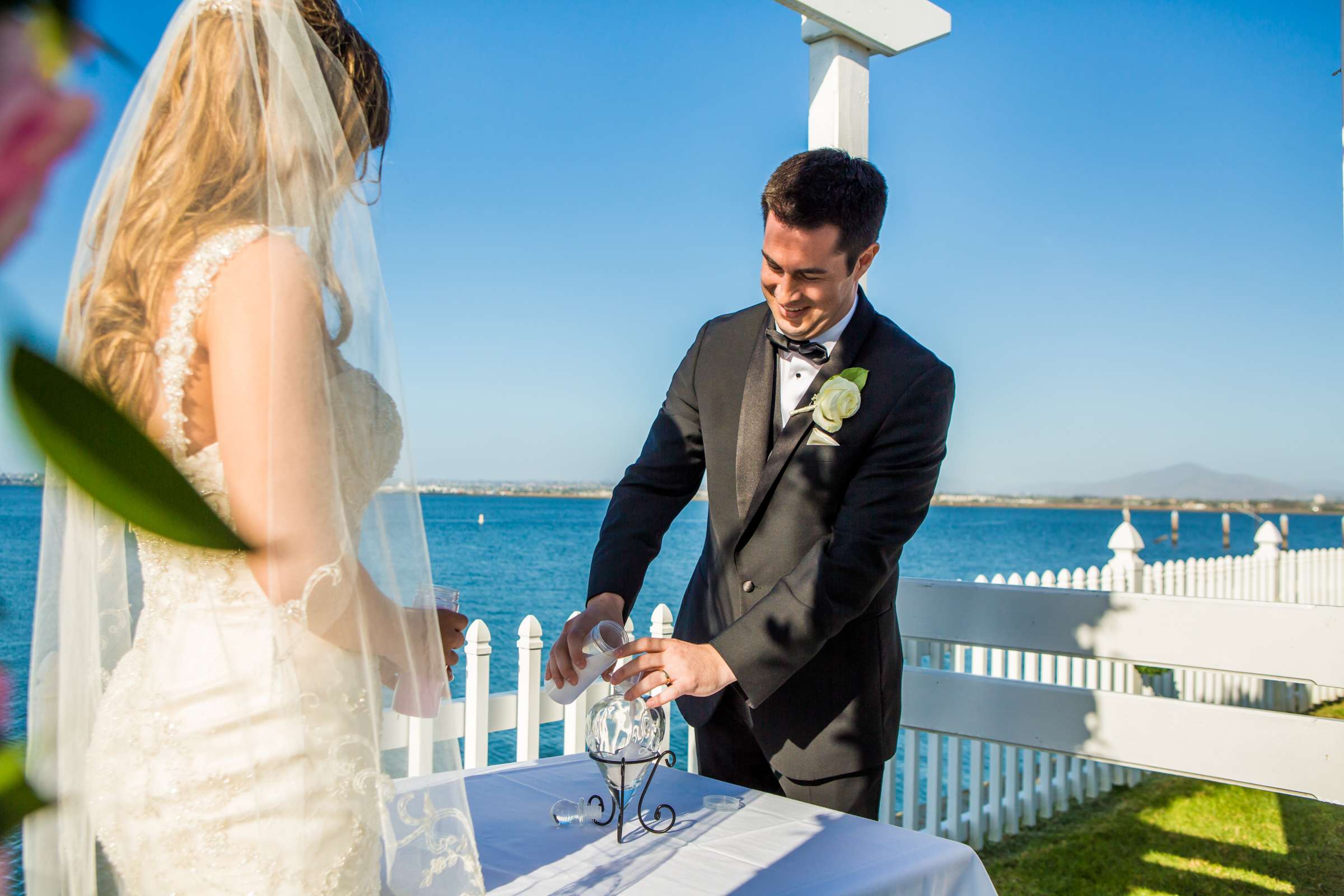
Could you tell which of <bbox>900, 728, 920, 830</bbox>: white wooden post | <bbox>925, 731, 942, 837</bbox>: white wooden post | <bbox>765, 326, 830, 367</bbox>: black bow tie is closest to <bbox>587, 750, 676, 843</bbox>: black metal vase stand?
<bbox>765, 326, 830, 367</bbox>: black bow tie

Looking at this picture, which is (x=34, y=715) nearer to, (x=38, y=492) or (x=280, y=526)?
(x=38, y=492)

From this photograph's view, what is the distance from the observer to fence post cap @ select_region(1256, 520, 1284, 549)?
8109 millimetres

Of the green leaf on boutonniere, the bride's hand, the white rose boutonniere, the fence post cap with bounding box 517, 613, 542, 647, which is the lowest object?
the fence post cap with bounding box 517, 613, 542, 647

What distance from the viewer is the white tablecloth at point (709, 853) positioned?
1.54 metres

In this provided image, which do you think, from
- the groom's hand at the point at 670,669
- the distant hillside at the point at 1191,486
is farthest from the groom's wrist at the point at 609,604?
the distant hillside at the point at 1191,486

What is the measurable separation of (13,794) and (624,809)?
68.7 inches

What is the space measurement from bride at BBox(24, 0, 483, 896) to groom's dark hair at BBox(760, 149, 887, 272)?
1186 mm

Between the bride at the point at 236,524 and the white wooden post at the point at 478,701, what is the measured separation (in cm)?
227

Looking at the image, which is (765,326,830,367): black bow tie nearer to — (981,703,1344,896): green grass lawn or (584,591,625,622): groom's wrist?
(584,591,625,622): groom's wrist

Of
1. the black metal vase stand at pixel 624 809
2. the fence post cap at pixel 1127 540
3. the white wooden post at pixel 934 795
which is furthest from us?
the fence post cap at pixel 1127 540

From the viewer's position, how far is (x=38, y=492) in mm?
1099

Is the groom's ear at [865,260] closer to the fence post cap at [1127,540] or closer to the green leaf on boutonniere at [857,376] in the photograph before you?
the green leaf on boutonniere at [857,376]

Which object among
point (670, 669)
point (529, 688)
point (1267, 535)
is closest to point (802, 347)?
point (670, 669)

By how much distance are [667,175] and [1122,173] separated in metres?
24.2
